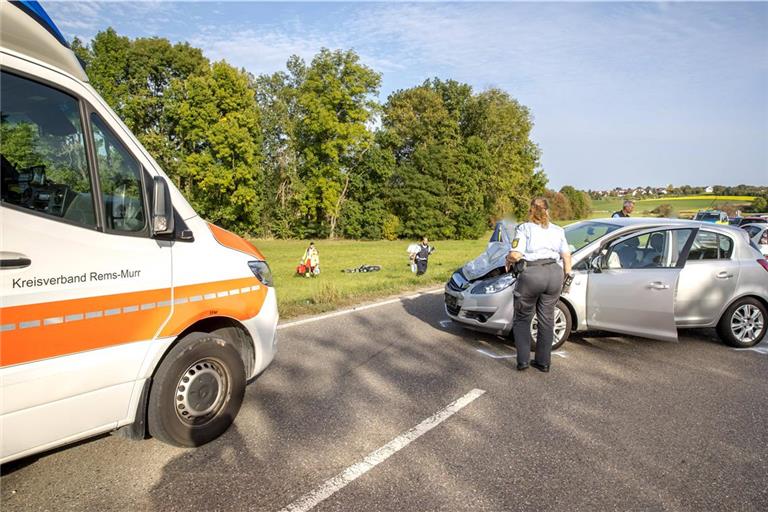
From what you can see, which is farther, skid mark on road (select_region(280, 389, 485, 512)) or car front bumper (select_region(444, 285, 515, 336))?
car front bumper (select_region(444, 285, 515, 336))

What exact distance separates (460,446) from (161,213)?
2672 mm

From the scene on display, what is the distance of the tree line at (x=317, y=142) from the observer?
1470 inches

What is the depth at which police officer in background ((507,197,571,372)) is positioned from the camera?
15.8ft

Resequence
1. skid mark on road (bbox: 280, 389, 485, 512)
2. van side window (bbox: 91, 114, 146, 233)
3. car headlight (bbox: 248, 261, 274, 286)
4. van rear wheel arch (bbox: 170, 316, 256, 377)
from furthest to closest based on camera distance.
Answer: car headlight (bbox: 248, 261, 274, 286) < van rear wheel arch (bbox: 170, 316, 256, 377) < van side window (bbox: 91, 114, 146, 233) < skid mark on road (bbox: 280, 389, 485, 512)

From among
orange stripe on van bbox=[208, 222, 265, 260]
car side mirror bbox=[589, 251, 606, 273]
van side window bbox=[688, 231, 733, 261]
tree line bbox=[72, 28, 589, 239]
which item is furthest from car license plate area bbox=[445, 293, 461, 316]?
→ tree line bbox=[72, 28, 589, 239]

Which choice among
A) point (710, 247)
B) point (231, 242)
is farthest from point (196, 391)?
point (710, 247)

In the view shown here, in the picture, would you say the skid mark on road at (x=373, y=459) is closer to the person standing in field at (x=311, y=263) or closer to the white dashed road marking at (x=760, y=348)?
the white dashed road marking at (x=760, y=348)

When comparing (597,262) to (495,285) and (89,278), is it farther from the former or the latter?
(89,278)

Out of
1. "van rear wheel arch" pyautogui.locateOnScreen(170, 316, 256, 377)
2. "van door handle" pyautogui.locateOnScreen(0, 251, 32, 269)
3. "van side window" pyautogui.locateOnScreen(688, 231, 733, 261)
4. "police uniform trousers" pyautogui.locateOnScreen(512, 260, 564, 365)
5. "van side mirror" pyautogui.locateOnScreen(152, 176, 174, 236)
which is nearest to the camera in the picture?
"van door handle" pyautogui.locateOnScreen(0, 251, 32, 269)

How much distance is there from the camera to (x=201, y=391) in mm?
3430

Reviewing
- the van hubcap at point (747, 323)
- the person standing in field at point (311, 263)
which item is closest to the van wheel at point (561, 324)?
the van hubcap at point (747, 323)

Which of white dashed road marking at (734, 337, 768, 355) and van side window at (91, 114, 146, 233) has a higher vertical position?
van side window at (91, 114, 146, 233)

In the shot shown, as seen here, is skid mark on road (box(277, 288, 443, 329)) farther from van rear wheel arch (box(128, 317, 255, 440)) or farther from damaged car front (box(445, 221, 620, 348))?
van rear wheel arch (box(128, 317, 255, 440))

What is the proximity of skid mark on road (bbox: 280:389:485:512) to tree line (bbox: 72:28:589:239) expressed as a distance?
118 feet
